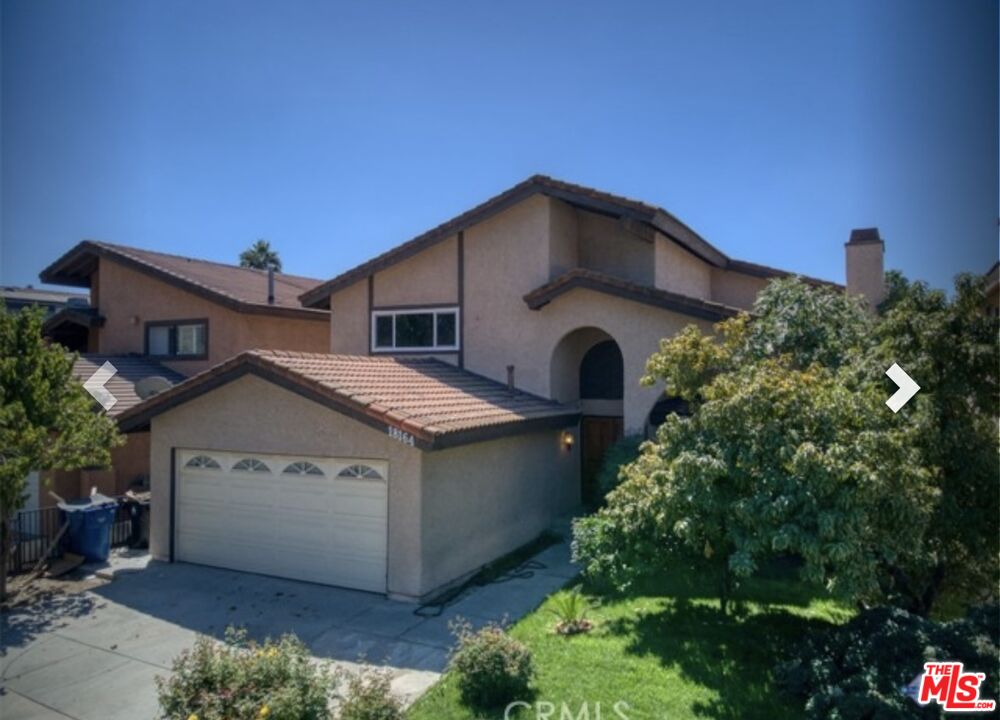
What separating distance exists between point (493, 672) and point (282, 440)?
691cm

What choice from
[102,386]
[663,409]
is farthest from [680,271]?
[102,386]

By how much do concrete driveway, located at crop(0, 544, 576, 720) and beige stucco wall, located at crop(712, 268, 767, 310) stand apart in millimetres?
11990

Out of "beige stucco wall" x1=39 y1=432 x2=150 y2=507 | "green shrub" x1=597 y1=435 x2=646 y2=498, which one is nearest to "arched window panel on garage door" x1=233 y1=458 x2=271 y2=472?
"beige stucco wall" x1=39 y1=432 x2=150 y2=507

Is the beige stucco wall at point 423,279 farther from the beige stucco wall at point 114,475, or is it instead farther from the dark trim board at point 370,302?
the beige stucco wall at point 114,475

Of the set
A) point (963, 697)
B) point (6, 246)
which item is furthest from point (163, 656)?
point (963, 697)

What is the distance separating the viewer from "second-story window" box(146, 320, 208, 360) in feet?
70.0

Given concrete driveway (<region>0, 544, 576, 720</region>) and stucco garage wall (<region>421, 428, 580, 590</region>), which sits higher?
stucco garage wall (<region>421, 428, 580, 590</region>)

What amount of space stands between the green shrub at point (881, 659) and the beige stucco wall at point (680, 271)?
415 inches

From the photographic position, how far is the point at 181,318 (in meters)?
21.7

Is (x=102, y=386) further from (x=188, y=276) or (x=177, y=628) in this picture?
(x=177, y=628)

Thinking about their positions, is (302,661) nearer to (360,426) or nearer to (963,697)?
(360,426)

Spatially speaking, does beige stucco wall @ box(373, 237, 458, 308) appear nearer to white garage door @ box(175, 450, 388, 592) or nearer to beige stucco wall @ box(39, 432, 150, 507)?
white garage door @ box(175, 450, 388, 592)

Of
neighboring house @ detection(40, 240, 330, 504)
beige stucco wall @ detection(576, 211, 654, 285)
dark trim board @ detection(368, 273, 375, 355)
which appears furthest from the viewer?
neighboring house @ detection(40, 240, 330, 504)

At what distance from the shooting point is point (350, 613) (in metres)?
10.2
